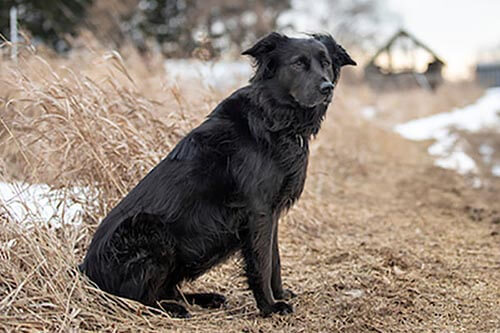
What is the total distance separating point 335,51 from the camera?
3.68m

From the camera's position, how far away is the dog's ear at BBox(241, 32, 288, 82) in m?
3.42

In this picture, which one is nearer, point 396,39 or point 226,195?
point 226,195

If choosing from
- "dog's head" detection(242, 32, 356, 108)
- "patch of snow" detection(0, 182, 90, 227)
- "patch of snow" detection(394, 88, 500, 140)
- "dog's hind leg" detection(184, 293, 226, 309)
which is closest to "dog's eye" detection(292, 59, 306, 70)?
"dog's head" detection(242, 32, 356, 108)

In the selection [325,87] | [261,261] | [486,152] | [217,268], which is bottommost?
[486,152]

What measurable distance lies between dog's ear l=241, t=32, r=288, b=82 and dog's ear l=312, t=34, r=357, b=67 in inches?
14.1

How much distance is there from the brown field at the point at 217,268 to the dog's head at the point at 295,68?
116 cm

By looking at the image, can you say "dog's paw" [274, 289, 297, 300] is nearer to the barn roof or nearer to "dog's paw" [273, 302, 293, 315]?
"dog's paw" [273, 302, 293, 315]

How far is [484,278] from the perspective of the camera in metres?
3.96

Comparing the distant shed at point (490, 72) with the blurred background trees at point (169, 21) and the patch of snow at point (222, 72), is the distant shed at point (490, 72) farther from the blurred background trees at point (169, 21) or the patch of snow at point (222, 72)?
the patch of snow at point (222, 72)

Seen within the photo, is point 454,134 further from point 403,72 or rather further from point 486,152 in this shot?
point 403,72

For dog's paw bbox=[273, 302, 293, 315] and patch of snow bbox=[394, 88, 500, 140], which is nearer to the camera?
dog's paw bbox=[273, 302, 293, 315]

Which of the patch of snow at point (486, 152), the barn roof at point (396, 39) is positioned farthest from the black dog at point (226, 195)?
the barn roof at point (396, 39)

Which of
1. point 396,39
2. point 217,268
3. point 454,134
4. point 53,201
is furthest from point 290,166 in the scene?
point 396,39

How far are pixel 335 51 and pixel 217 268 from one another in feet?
5.91
